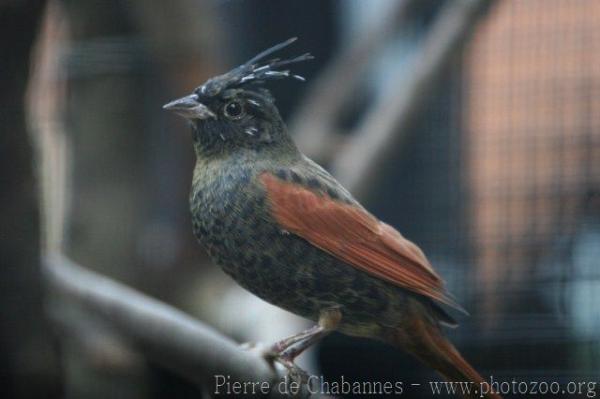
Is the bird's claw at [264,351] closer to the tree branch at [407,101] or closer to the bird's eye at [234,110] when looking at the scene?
the bird's eye at [234,110]

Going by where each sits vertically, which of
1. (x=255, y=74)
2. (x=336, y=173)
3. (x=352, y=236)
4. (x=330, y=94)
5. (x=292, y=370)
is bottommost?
(x=292, y=370)

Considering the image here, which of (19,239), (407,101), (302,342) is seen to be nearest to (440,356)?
(302,342)

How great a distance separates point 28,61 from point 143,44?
29 centimetres

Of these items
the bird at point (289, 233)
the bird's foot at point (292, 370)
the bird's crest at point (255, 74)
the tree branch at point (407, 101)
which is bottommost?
the bird's foot at point (292, 370)

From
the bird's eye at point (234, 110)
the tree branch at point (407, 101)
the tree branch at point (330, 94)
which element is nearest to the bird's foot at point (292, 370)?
the bird's eye at point (234, 110)

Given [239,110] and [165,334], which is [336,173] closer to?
[165,334]

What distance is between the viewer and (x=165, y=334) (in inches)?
37.8

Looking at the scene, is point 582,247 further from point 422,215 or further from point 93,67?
point 93,67

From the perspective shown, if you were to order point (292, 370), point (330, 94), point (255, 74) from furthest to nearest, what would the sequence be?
point (330, 94), point (292, 370), point (255, 74)

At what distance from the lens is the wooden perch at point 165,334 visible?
865 millimetres

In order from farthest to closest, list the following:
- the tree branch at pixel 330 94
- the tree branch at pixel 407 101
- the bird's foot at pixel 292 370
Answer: the tree branch at pixel 330 94 < the tree branch at pixel 407 101 < the bird's foot at pixel 292 370

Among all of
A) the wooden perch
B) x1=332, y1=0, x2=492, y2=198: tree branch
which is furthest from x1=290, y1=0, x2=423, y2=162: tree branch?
the wooden perch

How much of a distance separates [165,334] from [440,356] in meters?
0.26

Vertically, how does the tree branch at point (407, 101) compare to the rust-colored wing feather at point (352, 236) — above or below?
above
